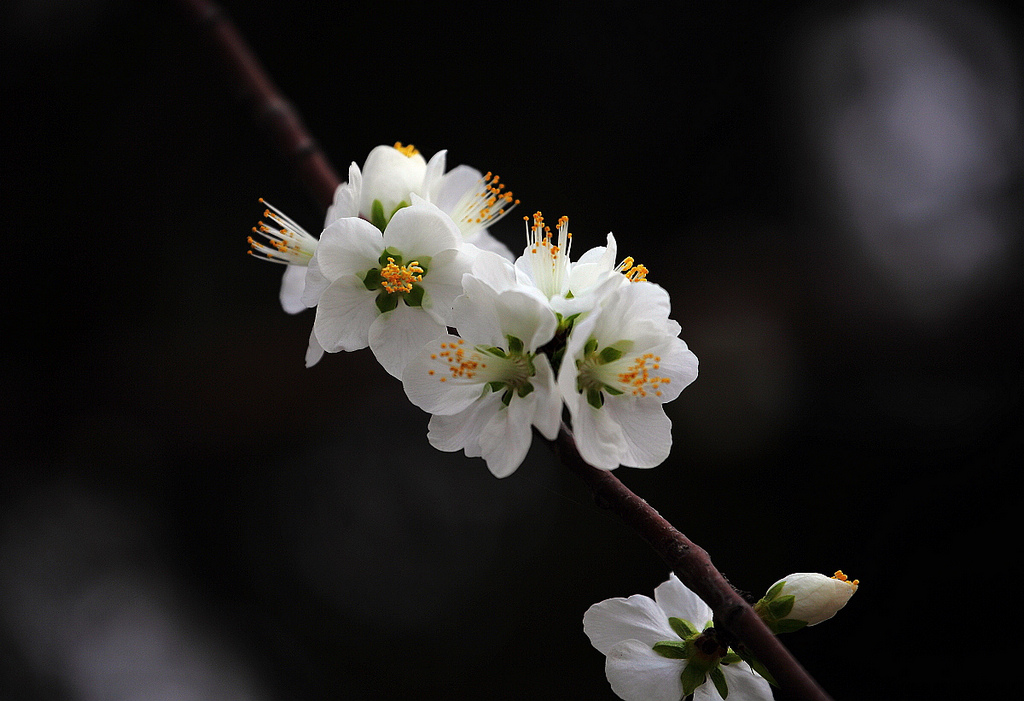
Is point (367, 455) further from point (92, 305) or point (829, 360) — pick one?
point (829, 360)

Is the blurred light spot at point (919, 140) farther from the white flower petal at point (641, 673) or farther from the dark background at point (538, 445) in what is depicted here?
the white flower petal at point (641, 673)

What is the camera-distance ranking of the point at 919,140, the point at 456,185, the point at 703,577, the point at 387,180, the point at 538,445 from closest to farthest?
1. the point at 703,577
2. the point at 387,180
3. the point at 456,185
4. the point at 538,445
5. the point at 919,140

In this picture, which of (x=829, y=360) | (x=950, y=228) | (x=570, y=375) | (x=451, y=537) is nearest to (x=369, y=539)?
(x=451, y=537)

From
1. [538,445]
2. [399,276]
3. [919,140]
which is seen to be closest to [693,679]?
[399,276]

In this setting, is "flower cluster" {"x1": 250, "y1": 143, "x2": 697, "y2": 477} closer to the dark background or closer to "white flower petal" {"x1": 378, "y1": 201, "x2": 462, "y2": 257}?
"white flower petal" {"x1": 378, "y1": 201, "x2": 462, "y2": 257}

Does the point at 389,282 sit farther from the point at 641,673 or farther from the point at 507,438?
the point at 641,673

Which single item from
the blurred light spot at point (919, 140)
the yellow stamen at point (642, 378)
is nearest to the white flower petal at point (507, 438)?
the yellow stamen at point (642, 378)
